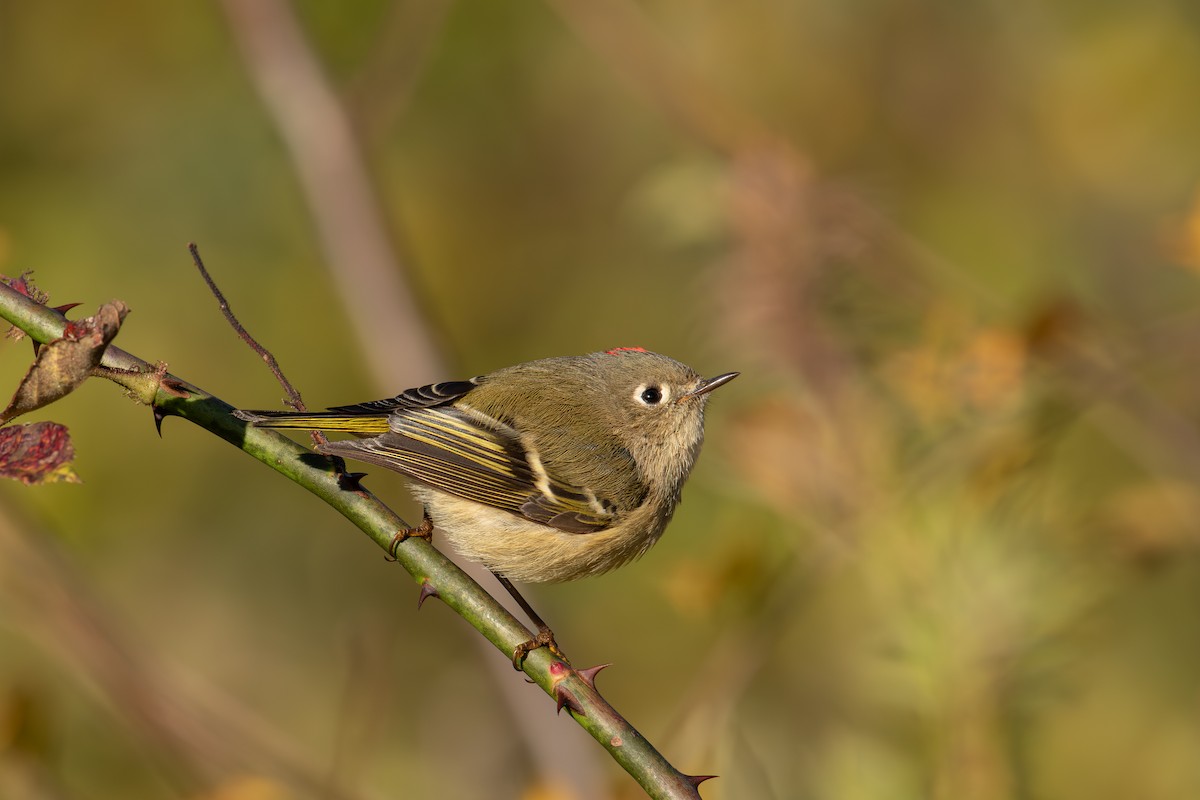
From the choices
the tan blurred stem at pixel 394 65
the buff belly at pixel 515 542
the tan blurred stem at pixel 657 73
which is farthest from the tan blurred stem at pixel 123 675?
the tan blurred stem at pixel 394 65

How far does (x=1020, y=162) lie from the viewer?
16.3 ft

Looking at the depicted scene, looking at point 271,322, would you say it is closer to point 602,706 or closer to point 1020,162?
point 1020,162

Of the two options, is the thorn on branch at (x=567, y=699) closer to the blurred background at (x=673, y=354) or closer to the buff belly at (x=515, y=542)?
the blurred background at (x=673, y=354)

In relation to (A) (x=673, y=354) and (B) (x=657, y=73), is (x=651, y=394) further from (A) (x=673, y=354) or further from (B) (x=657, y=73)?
(A) (x=673, y=354)

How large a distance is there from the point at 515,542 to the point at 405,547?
888 millimetres

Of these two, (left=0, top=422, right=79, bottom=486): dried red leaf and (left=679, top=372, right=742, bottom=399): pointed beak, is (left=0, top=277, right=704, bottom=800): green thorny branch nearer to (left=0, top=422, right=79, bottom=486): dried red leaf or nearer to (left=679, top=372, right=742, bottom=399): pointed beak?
(left=0, top=422, right=79, bottom=486): dried red leaf

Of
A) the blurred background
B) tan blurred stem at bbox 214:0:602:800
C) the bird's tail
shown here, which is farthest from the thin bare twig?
tan blurred stem at bbox 214:0:602:800

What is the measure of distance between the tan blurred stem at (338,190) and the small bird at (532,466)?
1.24 meters

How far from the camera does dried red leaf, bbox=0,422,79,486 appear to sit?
3.51ft

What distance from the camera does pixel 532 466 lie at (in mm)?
2395

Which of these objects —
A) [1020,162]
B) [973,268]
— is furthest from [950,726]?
[1020,162]

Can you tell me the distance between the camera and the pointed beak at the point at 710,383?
8.28 ft

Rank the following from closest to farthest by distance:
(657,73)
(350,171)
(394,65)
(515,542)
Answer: (515,542) → (657,73) → (394,65) → (350,171)

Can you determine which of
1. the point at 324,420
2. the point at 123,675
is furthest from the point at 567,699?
the point at 123,675
